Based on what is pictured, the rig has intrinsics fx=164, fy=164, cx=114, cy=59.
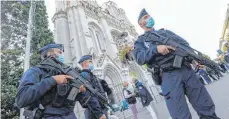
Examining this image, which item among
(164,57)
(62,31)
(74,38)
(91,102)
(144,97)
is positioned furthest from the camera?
(62,31)

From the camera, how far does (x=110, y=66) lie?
18438mm

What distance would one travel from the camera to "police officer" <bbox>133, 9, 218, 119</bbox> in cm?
230

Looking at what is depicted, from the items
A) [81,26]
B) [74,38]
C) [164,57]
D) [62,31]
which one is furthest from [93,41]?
[164,57]

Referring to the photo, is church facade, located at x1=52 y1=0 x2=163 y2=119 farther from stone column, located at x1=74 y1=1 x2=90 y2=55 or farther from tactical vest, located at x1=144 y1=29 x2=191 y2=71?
tactical vest, located at x1=144 y1=29 x2=191 y2=71

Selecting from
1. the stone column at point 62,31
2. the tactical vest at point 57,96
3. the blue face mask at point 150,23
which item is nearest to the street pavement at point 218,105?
the blue face mask at point 150,23

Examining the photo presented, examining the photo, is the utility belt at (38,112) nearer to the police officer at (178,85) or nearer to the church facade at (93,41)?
the police officer at (178,85)

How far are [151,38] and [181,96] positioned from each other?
1098mm

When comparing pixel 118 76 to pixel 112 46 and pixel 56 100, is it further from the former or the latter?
pixel 56 100

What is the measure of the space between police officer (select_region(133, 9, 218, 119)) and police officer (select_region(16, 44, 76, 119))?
139 centimetres

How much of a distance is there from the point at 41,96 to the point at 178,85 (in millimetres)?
1902

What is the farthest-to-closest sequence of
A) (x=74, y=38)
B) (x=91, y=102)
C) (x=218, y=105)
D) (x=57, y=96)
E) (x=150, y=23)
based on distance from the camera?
1. (x=74, y=38)
2. (x=218, y=105)
3. (x=91, y=102)
4. (x=150, y=23)
5. (x=57, y=96)

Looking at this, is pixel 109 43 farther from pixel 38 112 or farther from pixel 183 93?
pixel 38 112

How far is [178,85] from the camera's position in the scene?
239 centimetres

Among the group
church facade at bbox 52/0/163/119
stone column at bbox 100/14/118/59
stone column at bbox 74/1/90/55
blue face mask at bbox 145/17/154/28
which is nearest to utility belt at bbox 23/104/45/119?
blue face mask at bbox 145/17/154/28
